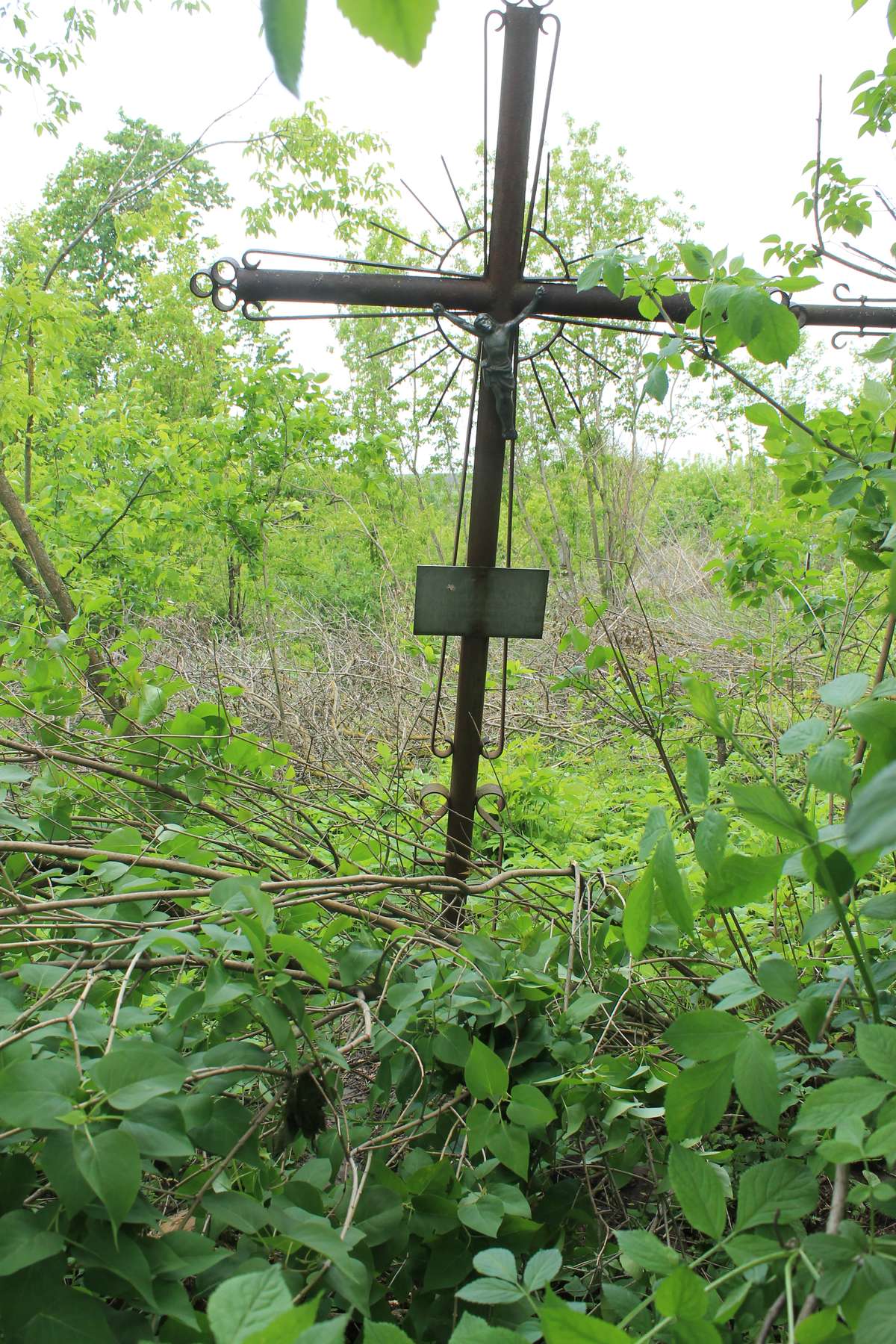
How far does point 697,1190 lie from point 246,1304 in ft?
1.15

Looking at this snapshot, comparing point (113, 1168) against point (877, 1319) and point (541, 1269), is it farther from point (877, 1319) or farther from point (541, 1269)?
point (877, 1319)

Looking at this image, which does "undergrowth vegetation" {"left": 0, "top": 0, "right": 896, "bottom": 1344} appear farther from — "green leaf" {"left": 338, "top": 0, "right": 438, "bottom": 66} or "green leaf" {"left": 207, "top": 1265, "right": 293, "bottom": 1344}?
"green leaf" {"left": 338, "top": 0, "right": 438, "bottom": 66}

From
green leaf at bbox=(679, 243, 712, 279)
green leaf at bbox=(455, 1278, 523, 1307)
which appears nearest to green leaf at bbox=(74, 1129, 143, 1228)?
green leaf at bbox=(455, 1278, 523, 1307)

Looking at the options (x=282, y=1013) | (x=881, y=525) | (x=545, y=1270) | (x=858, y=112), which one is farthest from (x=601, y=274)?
(x=545, y=1270)

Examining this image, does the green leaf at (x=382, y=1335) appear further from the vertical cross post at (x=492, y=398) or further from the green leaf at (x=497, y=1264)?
the vertical cross post at (x=492, y=398)

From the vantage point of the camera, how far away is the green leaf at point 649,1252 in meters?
0.57

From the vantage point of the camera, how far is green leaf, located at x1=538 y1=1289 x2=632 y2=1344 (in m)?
0.44

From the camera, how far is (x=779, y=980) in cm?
75

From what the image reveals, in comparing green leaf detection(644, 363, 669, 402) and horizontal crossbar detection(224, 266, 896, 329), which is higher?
horizontal crossbar detection(224, 266, 896, 329)

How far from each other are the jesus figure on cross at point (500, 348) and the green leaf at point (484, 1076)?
1.54 meters

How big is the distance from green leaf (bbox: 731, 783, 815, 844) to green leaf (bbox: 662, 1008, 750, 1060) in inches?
6.1

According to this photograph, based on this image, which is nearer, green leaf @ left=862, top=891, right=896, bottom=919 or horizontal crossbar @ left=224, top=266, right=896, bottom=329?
green leaf @ left=862, top=891, right=896, bottom=919

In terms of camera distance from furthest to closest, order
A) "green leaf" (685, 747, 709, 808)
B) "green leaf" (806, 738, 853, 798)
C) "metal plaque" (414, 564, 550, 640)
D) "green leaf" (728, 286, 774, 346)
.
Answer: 1. "metal plaque" (414, 564, 550, 640)
2. "green leaf" (728, 286, 774, 346)
3. "green leaf" (685, 747, 709, 808)
4. "green leaf" (806, 738, 853, 798)

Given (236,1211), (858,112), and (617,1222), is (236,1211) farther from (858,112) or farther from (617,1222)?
(858,112)
